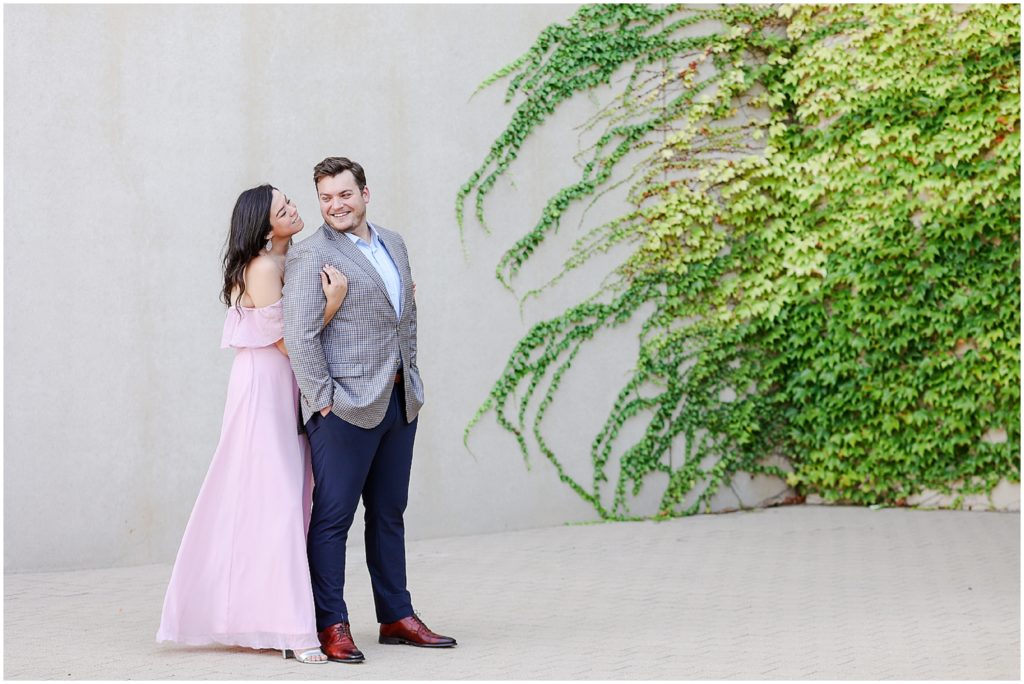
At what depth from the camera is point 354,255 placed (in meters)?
4.41

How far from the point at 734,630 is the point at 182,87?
3.77 metres

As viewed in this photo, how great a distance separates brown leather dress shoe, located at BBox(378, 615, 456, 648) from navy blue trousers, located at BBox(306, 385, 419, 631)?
3 cm

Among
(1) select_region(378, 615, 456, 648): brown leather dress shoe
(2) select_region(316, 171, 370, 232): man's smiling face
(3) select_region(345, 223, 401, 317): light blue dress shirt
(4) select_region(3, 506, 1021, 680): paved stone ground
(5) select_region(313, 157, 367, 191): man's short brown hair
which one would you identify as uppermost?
(5) select_region(313, 157, 367, 191): man's short brown hair

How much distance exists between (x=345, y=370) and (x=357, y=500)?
1.43ft

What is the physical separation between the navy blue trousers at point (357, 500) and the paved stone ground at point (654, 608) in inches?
7.9

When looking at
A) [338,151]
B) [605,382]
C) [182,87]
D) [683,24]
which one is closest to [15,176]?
[182,87]

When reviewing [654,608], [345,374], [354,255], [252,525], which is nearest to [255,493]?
[252,525]

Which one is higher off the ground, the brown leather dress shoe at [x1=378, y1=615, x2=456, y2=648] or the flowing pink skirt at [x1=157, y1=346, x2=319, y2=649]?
the flowing pink skirt at [x1=157, y1=346, x2=319, y2=649]

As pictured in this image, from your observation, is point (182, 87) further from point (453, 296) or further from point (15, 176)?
point (453, 296)

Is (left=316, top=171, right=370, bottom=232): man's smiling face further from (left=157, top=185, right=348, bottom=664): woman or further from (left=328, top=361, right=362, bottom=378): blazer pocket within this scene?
(left=328, top=361, right=362, bottom=378): blazer pocket

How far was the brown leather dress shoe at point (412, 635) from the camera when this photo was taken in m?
4.53

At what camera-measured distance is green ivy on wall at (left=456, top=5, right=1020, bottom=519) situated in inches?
303

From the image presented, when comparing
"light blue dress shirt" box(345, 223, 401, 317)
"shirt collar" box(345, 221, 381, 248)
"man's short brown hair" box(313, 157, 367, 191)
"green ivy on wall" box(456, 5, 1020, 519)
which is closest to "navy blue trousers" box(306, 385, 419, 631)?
"light blue dress shirt" box(345, 223, 401, 317)

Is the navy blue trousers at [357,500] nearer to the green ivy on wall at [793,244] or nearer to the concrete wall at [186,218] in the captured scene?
the concrete wall at [186,218]
